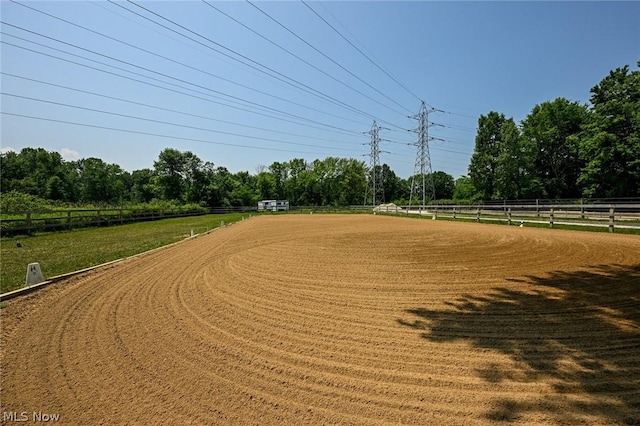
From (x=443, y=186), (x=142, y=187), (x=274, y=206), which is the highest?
(x=142, y=187)

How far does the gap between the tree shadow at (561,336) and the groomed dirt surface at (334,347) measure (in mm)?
21

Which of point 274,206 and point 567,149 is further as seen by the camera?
point 274,206

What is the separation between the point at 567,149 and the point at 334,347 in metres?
61.8

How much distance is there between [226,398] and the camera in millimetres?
2928

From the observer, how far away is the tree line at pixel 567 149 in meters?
35.1

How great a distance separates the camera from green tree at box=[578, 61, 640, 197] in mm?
33969

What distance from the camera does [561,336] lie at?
395 centimetres

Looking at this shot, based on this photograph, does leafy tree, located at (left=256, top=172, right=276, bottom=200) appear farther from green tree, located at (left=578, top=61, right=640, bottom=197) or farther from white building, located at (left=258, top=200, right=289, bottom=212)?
green tree, located at (left=578, top=61, right=640, bottom=197)

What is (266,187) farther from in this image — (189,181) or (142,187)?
(142,187)

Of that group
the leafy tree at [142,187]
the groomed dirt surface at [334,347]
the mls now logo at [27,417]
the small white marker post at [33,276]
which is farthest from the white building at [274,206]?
the mls now logo at [27,417]

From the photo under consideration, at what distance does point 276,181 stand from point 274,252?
82913 millimetres

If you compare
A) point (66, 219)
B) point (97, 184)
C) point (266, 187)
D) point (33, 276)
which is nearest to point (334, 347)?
point (33, 276)

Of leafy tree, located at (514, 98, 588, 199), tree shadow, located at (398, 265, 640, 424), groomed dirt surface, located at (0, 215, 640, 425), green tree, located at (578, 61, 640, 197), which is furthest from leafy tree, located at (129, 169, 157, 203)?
green tree, located at (578, 61, 640, 197)

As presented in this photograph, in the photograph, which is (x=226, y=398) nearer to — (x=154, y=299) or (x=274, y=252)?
(x=154, y=299)
